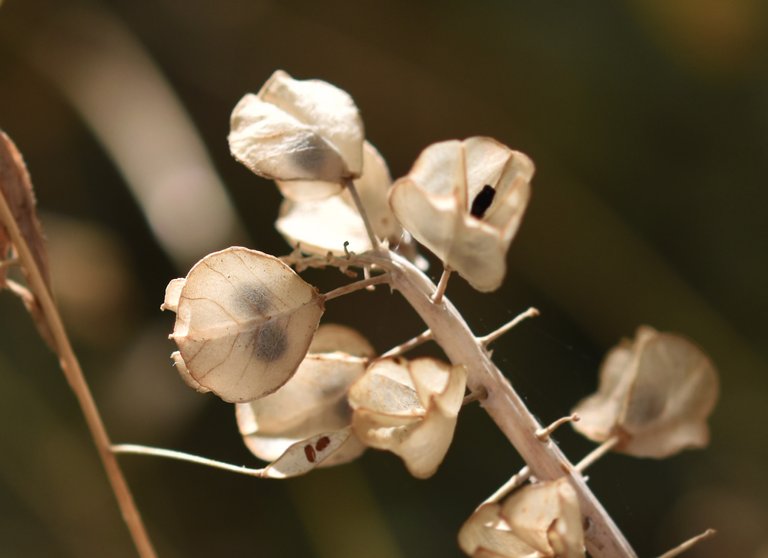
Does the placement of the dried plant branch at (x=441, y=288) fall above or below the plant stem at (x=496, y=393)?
above

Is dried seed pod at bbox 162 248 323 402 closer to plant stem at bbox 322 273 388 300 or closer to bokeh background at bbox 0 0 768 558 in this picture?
plant stem at bbox 322 273 388 300

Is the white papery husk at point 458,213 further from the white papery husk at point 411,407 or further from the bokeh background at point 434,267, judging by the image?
the bokeh background at point 434,267

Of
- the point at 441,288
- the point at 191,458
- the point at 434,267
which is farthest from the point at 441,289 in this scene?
the point at 434,267

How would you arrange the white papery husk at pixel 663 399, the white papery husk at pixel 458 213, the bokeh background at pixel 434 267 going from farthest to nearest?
the bokeh background at pixel 434 267
the white papery husk at pixel 663 399
the white papery husk at pixel 458 213

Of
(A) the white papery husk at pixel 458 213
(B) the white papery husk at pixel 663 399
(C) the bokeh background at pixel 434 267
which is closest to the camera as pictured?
(A) the white papery husk at pixel 458 213

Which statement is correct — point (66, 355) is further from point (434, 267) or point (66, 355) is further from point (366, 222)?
point (434, 267)

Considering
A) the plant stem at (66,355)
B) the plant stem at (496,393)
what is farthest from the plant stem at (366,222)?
the plant stem at (66,355)

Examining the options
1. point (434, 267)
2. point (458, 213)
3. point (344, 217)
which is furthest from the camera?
point (434, 267)

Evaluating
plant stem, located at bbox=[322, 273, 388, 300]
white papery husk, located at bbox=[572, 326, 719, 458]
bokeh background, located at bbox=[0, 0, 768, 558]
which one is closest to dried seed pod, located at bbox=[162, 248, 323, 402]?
plant stem, located at bbox=[322, 273, 388, 300]
